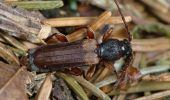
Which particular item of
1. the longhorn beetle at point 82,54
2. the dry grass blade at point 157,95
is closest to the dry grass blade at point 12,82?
the longhorn beetle at point 82,54

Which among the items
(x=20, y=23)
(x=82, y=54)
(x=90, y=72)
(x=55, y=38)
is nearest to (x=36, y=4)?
(x=20, y=23)

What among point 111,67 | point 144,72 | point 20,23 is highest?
point 20,23

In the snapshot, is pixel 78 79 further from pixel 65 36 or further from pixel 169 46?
pixel 169 46

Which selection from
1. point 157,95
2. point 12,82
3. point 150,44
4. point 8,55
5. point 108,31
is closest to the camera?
point 12,82

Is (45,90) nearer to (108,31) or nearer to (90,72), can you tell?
(90,72)

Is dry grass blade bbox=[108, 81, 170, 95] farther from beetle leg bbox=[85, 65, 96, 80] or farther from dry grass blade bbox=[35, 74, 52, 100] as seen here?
dry grass blade bbox=[35, 74, 52, 100]

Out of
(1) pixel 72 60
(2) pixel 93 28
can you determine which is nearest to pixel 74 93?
(1) pixel 72 60
